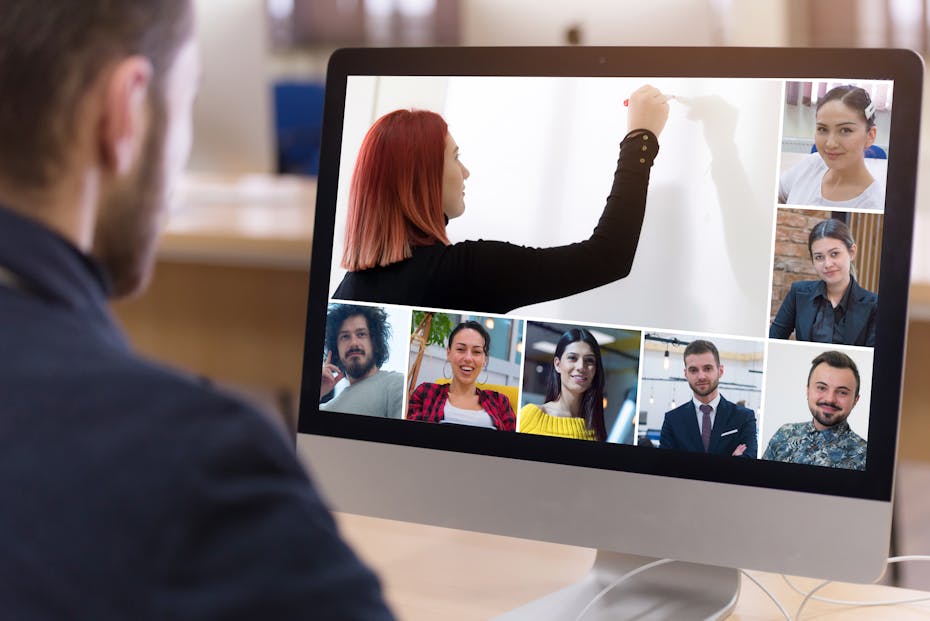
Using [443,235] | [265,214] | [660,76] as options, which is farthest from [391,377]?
[265,214]

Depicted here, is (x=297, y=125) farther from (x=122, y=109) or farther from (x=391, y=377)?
(x=122, y=109)

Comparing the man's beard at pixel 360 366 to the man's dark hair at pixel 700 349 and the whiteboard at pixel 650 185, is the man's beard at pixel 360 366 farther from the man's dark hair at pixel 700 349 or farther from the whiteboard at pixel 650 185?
the man's dark hair at pixel 700 349

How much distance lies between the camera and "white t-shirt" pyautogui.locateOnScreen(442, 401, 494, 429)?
0.87m

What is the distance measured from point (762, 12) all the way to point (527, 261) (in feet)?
9.00

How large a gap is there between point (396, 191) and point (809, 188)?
351mm

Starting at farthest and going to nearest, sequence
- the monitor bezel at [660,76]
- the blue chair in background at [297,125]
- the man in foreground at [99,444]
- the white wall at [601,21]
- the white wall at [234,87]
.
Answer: the blue chair in background at [297,125] < the white wall at [234,87] < the white wall at [601,21] < the monitor bezel at [660,76] < the man in foreground at [99,444]

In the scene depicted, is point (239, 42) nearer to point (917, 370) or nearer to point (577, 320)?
point (917, 370)

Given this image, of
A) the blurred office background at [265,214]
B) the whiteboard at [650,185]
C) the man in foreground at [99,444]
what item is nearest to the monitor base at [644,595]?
the whiteboard at [650,185]

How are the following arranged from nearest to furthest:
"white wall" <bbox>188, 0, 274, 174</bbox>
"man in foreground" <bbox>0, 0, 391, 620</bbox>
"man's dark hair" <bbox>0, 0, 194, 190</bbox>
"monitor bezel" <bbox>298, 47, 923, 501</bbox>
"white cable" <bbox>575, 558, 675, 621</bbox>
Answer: "man in foreground" <bbox>0, 0, 391, 620</bbox>, "man's dark hair" <bbox>0, 0, 194, 190</bbox>, "monitor bezel" <bbox>298, 47, 923, 501</bbox>, "white cable" <bbox>575, 558, 675, 621</bbox>, "white wall" <bbox>188, 0, 274, 174</bbox>

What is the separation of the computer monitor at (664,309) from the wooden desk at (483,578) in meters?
0.07

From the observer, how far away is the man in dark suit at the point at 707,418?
0.80 meters

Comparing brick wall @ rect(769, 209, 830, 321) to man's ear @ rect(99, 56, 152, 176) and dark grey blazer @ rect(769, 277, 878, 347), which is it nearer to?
dark grey blazer @ rect(769, 277, 878, 347)

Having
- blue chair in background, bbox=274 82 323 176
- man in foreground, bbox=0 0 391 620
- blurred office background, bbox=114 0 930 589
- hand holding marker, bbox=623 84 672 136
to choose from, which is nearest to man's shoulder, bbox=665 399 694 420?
hand holding marker, bbox=623 84 672 136

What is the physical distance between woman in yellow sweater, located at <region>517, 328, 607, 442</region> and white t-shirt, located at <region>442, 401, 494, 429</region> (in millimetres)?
48
